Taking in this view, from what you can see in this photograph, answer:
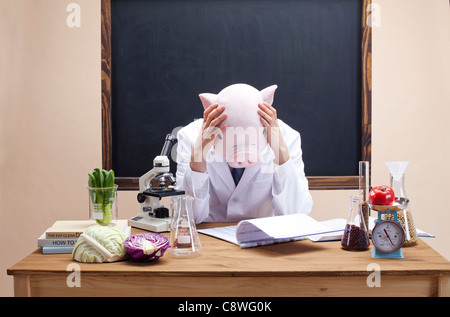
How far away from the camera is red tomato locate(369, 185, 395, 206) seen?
1306 millimetres

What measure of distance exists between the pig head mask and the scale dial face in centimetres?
50

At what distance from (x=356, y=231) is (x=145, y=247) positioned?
662 millimetres

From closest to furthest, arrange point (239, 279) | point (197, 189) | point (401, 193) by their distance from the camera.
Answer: point (239, 279) < point (401, 193) < point (197, 189)

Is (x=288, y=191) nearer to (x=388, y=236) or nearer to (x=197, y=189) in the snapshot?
(x=197, y=189)

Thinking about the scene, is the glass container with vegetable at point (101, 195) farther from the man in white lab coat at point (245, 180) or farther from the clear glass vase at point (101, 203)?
the man in white lab coat at point (245, 180)

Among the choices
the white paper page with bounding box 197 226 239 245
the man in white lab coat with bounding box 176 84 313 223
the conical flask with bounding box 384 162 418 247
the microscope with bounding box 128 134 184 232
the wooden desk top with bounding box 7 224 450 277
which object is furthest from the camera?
the man in white lab coat with bounding box 176 84 313 223

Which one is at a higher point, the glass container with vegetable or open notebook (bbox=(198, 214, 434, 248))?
the glass container with vegetable

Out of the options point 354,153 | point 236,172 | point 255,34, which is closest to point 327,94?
point 354,153

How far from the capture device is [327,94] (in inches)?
110

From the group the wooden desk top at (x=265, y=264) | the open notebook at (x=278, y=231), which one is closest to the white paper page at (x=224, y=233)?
the open notebook at (x=278, y=231)

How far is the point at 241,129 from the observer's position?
158 cm

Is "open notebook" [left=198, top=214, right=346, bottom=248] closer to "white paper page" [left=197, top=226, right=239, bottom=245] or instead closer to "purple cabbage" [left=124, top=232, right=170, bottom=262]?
"white paper page" [left=197, top=226, right=239, bottom=245]

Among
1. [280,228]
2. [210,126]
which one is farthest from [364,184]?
→ [210,126]

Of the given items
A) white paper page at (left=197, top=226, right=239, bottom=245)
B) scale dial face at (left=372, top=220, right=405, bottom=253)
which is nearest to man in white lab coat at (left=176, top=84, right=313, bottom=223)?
white paper page at (left=197, top=226, right=239, bottom=245)
